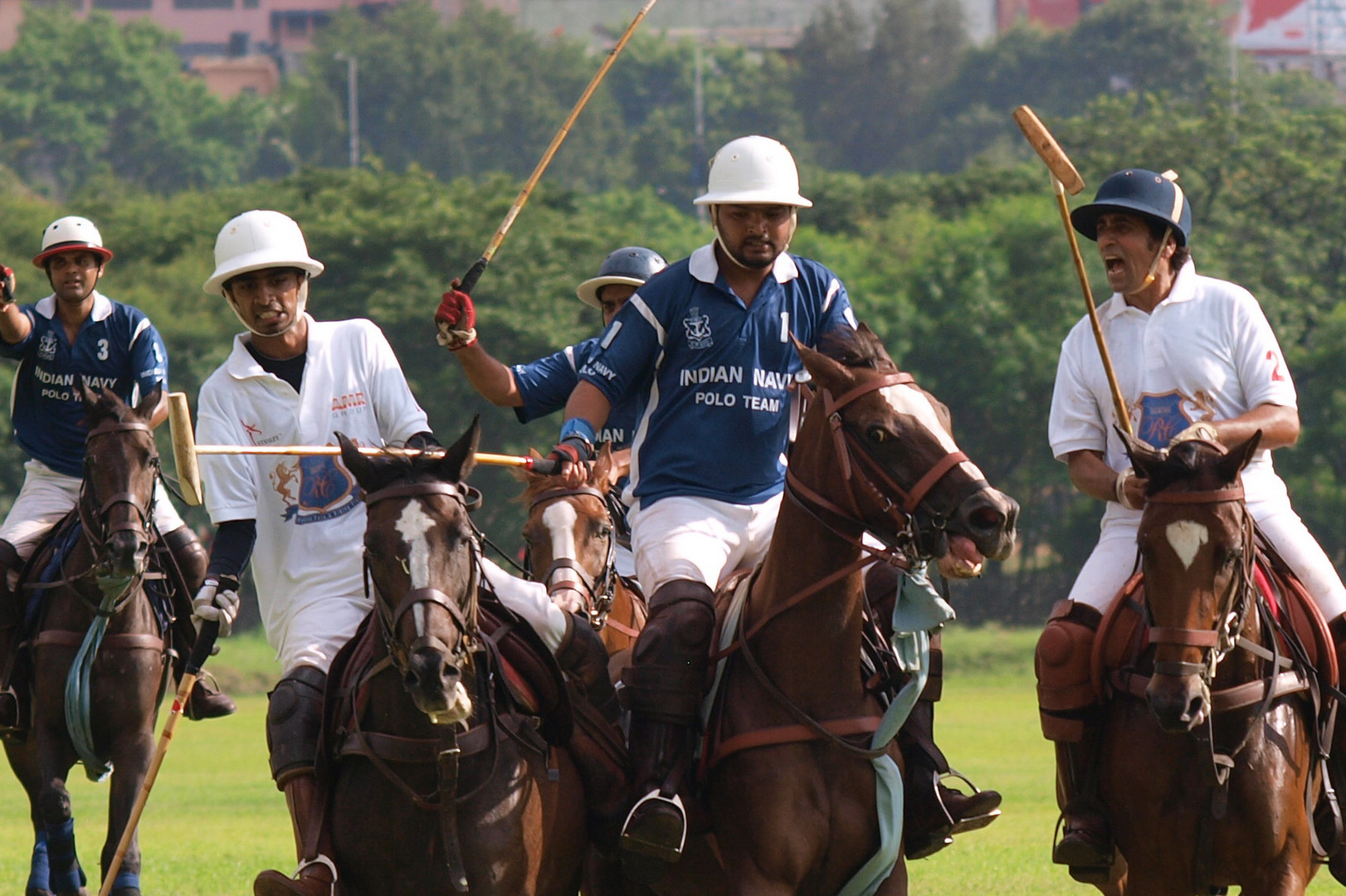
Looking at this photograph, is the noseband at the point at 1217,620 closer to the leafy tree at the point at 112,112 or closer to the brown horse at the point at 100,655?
the brown horse at the point at 100,655

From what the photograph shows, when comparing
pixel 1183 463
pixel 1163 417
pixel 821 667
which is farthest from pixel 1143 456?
pixel 821 667

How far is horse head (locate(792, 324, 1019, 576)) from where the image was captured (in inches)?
269

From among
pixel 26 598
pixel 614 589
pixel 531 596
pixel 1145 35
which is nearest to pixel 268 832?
pixel 26 598

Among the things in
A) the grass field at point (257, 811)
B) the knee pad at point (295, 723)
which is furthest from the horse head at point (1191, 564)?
the grass field at point (257, 811)

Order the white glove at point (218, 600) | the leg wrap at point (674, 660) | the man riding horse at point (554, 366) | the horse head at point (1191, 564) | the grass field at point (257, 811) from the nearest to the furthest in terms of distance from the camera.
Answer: the horse head at point (1191, 564) → the leg wrap at point (674, 660) → the white glove at point (218, 600) → the man riding horse at point (554, 366) → the grass field at point (257, 811)

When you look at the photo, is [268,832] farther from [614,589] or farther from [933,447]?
[933,447]

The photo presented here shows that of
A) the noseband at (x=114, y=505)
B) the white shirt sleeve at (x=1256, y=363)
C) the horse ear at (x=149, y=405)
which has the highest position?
the white shirt sleeve at (x=1256, y=363)

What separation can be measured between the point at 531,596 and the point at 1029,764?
14.3 meters

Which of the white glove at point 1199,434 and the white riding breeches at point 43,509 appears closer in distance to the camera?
the white glove at point 1199,434

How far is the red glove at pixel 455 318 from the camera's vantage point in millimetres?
8180

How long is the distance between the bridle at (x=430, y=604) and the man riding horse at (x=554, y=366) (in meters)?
1.08

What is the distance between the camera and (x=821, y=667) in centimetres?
768

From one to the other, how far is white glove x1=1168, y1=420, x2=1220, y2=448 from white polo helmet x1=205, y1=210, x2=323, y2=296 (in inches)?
129

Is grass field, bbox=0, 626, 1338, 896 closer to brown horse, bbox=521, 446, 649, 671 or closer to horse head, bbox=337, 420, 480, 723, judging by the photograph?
brown horse, bbox=521, 446, 649, 671
